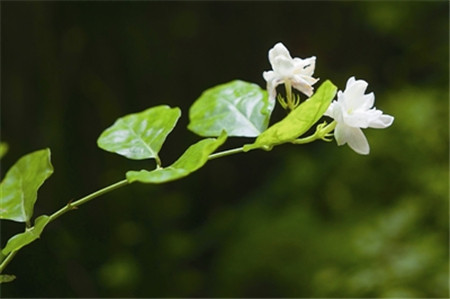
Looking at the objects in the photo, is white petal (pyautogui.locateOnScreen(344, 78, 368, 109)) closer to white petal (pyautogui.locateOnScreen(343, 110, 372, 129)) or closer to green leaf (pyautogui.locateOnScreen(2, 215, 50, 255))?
white petal (pyautogui.locateOnScreen(343, 110, 372, 129))

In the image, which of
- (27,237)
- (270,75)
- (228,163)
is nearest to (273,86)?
(270,75)

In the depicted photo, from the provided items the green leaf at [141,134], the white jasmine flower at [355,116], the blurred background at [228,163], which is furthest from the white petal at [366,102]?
the blurred background at [228,163]

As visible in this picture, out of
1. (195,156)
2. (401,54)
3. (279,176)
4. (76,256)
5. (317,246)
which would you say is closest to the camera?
(195,156)

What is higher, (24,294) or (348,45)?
(348,45)

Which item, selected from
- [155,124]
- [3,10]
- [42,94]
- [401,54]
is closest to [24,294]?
[42,94]

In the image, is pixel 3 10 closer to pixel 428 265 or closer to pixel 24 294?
pixel 24 294

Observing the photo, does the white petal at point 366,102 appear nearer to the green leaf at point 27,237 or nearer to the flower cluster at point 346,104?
the flower cluster at point 346,104

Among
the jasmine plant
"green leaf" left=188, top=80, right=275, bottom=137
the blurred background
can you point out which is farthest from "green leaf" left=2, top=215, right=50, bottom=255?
→ the blurred background
